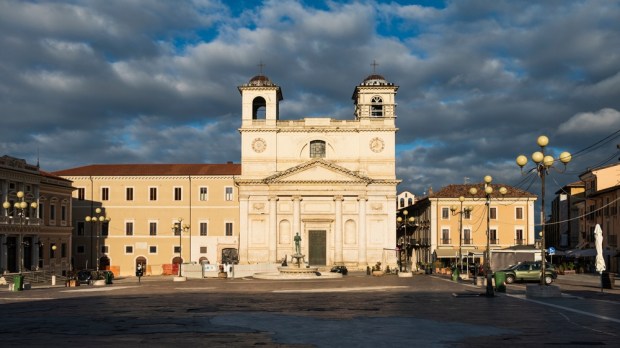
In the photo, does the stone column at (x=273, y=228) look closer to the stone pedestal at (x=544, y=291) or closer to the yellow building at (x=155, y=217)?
the yellow building at (x=155, y=217)

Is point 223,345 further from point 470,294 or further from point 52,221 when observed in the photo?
point 52,221

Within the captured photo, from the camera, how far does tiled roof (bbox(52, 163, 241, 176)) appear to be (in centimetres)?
8531

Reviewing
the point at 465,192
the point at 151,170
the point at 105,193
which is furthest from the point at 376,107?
the point at 105,193

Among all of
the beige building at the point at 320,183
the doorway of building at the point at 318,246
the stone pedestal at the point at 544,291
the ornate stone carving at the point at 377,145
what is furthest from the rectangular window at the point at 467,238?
the stone pedestal at the point at 544,291

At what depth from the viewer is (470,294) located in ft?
103

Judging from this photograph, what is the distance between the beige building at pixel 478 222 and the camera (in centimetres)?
8756

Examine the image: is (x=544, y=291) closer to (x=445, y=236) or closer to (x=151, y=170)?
(x=445, y=236)

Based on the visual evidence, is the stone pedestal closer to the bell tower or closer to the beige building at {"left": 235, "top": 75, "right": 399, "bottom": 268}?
the beige building at {"left": 235, "top": 75, "right": 399, "bottom": 268}

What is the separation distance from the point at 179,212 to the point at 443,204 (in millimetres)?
32538

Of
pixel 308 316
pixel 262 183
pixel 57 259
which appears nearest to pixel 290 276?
pixel 262 183

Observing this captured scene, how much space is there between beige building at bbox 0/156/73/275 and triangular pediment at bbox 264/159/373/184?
74.2 ft

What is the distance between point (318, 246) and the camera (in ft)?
266

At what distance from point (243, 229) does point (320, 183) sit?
10.2 m

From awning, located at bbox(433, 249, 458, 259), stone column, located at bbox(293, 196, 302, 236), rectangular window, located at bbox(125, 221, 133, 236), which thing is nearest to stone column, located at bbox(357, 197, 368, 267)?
stone column, located at bbox(293, 196, 302, 236)
